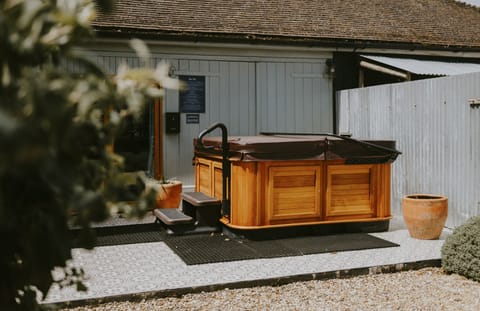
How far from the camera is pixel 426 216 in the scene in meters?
7.55

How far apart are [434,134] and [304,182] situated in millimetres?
2546

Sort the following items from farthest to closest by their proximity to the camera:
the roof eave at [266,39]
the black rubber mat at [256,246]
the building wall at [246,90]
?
the building wall at [246,90]
the roof eave at [266,39]
the black rubber mat at [256,246]

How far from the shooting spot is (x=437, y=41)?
13.0m

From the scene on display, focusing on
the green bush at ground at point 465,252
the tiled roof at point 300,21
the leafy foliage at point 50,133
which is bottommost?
the green bush at ground at point 465,252

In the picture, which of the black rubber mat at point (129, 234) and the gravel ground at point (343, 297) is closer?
the gravel ground at point (343, 297)

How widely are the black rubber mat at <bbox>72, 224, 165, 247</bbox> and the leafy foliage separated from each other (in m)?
5.92

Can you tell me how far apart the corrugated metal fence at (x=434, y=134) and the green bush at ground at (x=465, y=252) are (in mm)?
2104

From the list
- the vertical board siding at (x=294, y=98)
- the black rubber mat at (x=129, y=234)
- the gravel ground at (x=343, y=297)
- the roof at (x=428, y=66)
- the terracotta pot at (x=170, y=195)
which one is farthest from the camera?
the vertical board siding at (x=294, y=98)

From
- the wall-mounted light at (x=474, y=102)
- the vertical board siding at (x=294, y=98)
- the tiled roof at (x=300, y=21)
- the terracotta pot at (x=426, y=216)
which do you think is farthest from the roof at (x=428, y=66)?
the terracotta pot at (x=426, y=216)

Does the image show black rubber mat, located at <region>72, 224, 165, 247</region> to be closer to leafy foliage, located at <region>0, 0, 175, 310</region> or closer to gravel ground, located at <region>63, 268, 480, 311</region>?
gravel ground, located at <region>63, 268, 480, 311</region>

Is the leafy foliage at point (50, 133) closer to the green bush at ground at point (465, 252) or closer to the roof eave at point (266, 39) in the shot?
the green bush at ground at point (465, 252)

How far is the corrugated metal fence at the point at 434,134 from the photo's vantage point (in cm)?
813

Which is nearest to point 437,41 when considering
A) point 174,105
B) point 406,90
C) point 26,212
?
point 406,90

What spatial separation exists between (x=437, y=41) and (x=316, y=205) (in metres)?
7.13
